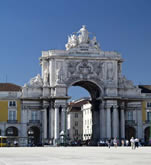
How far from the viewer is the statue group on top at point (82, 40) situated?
85500 millimetres

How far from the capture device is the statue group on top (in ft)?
281

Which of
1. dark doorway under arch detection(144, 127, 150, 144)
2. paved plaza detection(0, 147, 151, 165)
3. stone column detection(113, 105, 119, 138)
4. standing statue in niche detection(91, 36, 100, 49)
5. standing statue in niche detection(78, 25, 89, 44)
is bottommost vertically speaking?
paved plaza detection(0, 147, 151, 165)

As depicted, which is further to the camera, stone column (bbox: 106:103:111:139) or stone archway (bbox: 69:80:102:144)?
stone archway (bbox: 69:80:102:144)

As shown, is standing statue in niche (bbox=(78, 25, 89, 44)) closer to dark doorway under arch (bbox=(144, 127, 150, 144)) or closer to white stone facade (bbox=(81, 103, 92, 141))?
dark doorway under arch (bbox=(144, 127, 150, 144))

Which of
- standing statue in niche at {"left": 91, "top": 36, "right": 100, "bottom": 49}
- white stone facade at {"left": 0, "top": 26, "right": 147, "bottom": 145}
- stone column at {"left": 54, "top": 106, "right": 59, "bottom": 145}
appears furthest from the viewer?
standing statue in niche at {"left": 91, "top": 36, "right": 100, "bottom": 49}

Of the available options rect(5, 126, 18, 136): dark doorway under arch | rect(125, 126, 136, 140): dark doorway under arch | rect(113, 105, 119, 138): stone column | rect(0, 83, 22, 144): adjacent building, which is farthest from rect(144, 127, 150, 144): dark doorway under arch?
rect(5, 126, 18, 136): dark doorway under arch

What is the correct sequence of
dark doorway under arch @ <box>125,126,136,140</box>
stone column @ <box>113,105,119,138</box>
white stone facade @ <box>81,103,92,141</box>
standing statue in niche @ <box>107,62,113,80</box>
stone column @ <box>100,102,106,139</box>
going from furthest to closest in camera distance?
1. white stone facade @ <box>81,103,92,141</box>
2. dark doorway under arch @ <box>125,126,136,140</box>
3. standing statue in niche @ <box>107,62,113,80</box>
4. stone column @ <box>100,102,106,139</box>
5. stone column @ <box>113,105,119,138</box>

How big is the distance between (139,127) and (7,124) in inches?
865

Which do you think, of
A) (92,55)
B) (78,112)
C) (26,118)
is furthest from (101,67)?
(78,112)

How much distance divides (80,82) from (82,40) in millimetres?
7015

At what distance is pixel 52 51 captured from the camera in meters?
84.2

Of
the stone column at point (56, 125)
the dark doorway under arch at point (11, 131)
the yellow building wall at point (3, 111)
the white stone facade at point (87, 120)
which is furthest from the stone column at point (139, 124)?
the white stone facade at point (87, 120)

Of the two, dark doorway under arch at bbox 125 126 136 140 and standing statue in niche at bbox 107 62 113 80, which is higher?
standing statue in niche at bbox 107 62 113 80

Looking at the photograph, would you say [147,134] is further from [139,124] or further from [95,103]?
[95,103]
